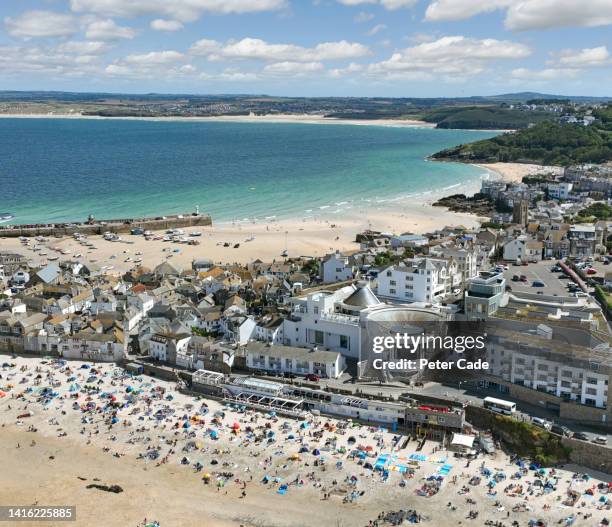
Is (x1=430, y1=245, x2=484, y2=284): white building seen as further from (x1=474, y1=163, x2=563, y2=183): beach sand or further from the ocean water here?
(x1=474, y1=163, x2=563, y2=183): beach sand

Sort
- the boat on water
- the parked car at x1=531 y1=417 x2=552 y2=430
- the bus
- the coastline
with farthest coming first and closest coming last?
1. the boat on water
2. the coastline
3. the bus
4. the parked car at x1=531 y1=417 x2=552 y2=430

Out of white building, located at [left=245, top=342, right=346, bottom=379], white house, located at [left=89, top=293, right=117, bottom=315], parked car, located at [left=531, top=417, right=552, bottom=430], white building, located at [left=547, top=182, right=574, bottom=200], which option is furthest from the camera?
white building, located at [left=547, top=182, right=574, bottom=200]

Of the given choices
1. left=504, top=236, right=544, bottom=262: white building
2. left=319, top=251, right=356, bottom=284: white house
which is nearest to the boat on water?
left=319, top=251, right=356, bottom=284: white house

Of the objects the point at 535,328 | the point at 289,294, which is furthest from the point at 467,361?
the point at 289,294

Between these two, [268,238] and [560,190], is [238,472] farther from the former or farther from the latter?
[560,190]

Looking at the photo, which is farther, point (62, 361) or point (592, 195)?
point (592, 195)

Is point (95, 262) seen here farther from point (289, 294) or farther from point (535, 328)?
point (535, 328)
